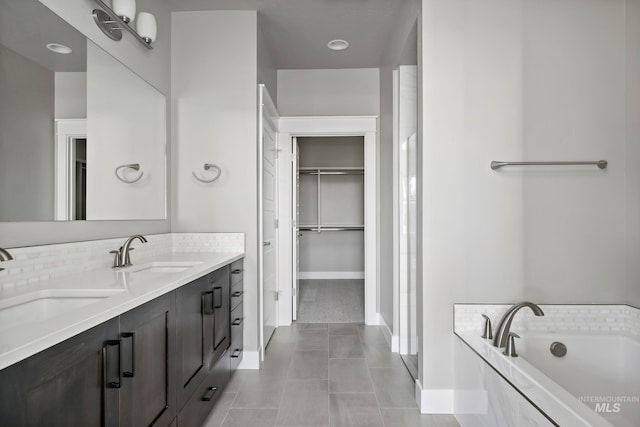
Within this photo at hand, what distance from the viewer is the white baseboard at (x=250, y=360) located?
8.87 ft

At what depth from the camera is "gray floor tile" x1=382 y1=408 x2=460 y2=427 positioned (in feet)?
6.41

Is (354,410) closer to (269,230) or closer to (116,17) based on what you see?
(269,230)

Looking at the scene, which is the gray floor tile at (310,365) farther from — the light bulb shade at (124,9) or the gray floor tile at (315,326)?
the light bulb shade at (124,9)

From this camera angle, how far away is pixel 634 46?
6.71ft

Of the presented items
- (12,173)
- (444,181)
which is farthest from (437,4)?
(12,173)

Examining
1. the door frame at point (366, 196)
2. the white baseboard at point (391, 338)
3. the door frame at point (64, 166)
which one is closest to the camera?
the door frame at point (64, 166)

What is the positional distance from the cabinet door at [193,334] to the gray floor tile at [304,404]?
54cm

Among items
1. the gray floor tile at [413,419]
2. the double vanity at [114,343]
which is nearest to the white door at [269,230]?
the double vanity at [114,343]

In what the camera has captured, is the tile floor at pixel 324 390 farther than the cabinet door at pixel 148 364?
Yes

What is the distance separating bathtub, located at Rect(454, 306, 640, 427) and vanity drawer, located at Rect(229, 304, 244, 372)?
142cm

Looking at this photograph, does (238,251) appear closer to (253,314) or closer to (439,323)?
(253,314)

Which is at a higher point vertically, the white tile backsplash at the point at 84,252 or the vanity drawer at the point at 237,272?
the white tile backsplash at the point at 84,252

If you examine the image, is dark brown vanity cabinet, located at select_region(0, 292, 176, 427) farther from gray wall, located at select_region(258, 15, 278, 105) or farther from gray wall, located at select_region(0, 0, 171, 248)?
gray wall, located at select_region(258, 15, 278, 105)

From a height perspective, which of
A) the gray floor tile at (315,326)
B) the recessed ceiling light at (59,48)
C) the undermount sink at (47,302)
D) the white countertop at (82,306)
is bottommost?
the gray floor tile at (315,326)
